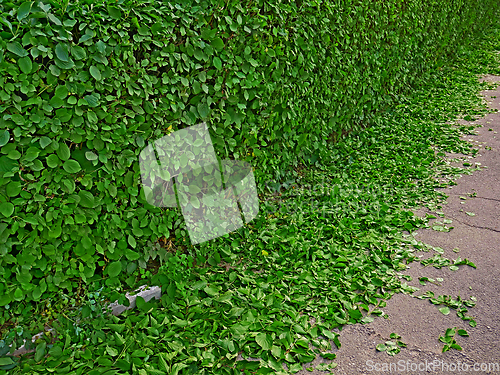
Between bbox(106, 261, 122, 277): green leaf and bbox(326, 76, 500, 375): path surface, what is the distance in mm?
1600

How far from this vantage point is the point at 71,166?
249 centimetres

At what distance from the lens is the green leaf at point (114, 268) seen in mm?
2744

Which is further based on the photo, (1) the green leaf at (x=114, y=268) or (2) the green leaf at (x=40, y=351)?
(1) the green leaf at (x=114, y=268)

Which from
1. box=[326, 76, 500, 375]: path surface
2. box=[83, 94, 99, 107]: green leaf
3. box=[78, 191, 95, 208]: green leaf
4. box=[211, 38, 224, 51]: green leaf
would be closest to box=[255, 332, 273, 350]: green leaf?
box=[326, 76, 500, 375]: path surface

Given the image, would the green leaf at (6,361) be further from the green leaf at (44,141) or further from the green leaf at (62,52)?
the green leaf at (62,52)

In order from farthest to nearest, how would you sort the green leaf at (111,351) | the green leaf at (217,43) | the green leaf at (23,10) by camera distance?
the green leaf at (217,43) → the green leaf at (111,351) → the green leaf at (23,10)

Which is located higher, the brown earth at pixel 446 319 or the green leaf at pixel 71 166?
the green leaf at pixel 71 166

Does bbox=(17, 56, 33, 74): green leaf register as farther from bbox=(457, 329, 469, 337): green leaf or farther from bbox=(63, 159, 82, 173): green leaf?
bbox=(457, 329, 469, 337): green leaf

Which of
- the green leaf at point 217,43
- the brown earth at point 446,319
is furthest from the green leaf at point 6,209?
the brown earth at point 446,319

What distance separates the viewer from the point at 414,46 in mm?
7086

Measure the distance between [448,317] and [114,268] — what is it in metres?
2.36

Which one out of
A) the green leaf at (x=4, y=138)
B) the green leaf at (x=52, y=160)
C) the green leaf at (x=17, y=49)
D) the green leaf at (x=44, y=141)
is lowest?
the green leaf at (x=52, y=160)

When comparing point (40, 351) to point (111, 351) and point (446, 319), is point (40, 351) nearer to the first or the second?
point (111, 351)

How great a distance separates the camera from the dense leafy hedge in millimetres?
2320
